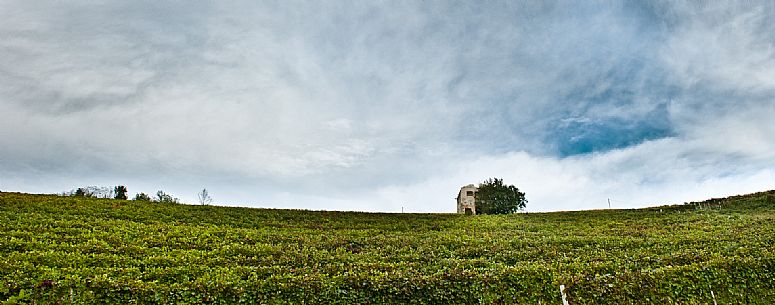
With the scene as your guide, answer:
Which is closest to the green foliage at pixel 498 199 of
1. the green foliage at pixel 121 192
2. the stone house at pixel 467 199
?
the stone house at pixel 467 199

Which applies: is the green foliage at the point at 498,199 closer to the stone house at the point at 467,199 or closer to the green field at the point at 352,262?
the stone house at the point at 467,199

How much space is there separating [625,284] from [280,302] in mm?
11249

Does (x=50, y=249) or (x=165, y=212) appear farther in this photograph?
(x=165, y=212)

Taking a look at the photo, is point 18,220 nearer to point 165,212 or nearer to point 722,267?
point 165,212

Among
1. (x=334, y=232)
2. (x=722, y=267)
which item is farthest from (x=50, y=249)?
(x=722, y=267)

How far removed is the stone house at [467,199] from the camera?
217 ft

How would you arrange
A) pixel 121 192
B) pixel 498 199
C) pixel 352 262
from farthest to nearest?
pixel 498 199, pixel 121 192, pixel 352 262

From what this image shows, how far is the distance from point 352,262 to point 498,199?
47638mm

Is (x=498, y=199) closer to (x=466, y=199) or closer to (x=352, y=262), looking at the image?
(x=466, y=199)

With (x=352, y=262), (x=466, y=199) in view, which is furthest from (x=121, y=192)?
(x=466, y=199)

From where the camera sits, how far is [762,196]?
4703 cm

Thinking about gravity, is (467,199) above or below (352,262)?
above

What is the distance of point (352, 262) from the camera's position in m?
20.0

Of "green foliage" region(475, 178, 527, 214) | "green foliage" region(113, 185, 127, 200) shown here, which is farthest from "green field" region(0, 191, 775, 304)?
"green foliage" region(475, 178, 527, 214)
